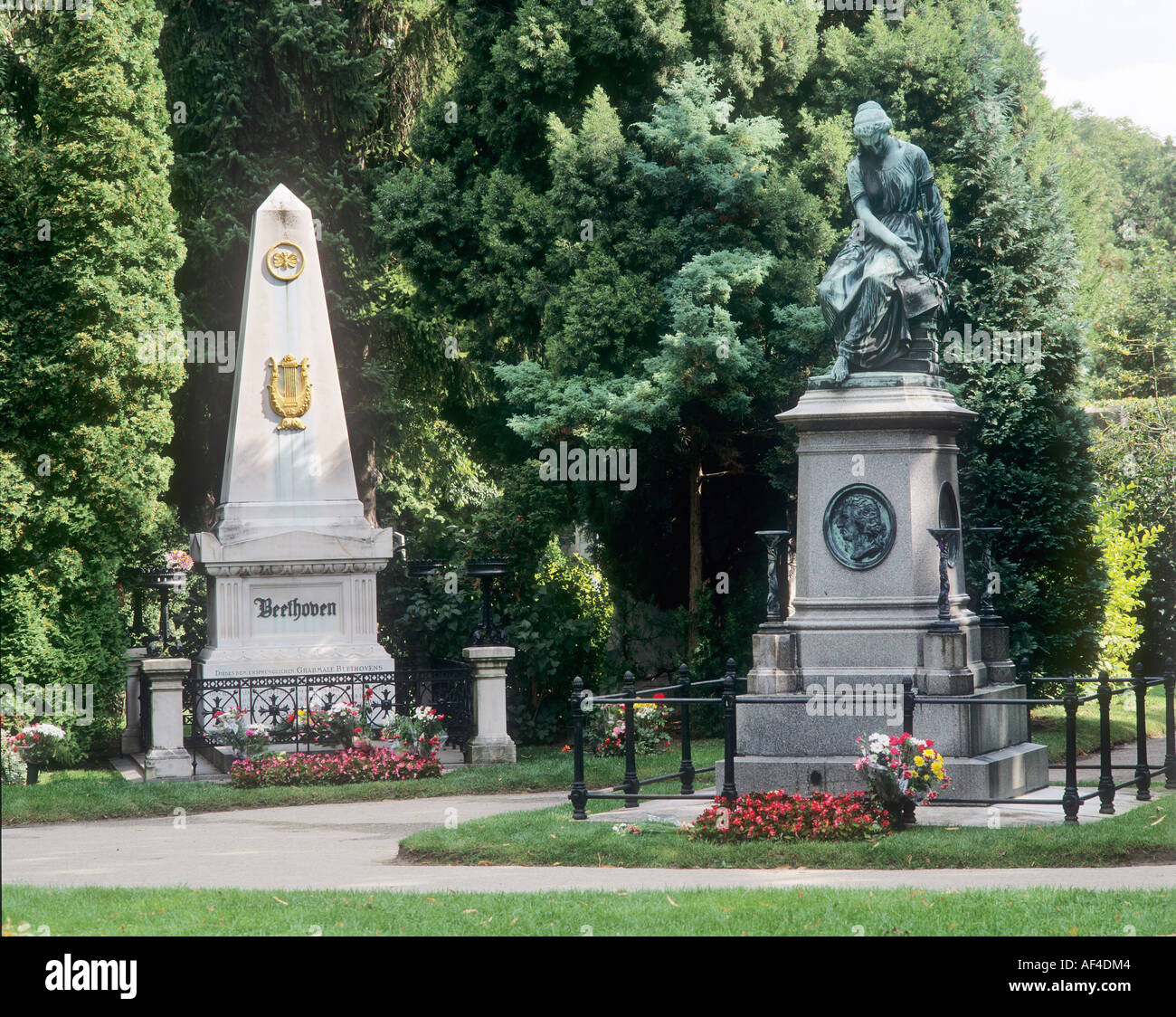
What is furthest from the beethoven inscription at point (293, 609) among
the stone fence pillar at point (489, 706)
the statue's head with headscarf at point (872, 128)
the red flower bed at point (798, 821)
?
the statue's head with headscarf at point (872, 128)

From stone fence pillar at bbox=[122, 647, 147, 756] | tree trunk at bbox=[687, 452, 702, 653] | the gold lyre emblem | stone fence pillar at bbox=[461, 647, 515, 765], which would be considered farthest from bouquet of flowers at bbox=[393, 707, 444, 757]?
tree trunk at bbox=[687, 452, 702, 653]

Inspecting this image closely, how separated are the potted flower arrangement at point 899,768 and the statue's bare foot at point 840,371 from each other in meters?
3.90

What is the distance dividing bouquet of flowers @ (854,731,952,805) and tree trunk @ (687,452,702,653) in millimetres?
10560

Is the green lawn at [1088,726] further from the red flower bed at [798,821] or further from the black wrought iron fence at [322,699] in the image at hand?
the black wrought iron fence at [322,699]

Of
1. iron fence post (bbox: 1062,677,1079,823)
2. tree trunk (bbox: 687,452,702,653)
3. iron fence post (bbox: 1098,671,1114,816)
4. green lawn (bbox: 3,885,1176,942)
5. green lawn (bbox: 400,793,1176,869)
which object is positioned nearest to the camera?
green lawn (bbox: 3,885,1176,942)

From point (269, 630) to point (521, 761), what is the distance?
12.1 ft

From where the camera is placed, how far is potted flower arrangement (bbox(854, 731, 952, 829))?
11.6 metres

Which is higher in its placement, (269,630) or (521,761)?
(269,630)

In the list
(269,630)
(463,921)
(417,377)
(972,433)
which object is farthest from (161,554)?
(463,921)

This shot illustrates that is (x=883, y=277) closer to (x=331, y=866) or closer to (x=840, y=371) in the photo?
(x=840, y=371)

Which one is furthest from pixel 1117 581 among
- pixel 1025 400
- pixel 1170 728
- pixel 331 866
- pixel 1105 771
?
pixel 331 866

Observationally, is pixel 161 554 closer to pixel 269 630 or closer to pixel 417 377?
pixel 269 630

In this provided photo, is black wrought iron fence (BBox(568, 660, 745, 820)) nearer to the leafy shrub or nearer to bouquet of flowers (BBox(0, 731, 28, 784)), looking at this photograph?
bouquet of flowers (BBox(0, 731, 28, 784))

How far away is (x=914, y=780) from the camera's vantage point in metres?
11.6
